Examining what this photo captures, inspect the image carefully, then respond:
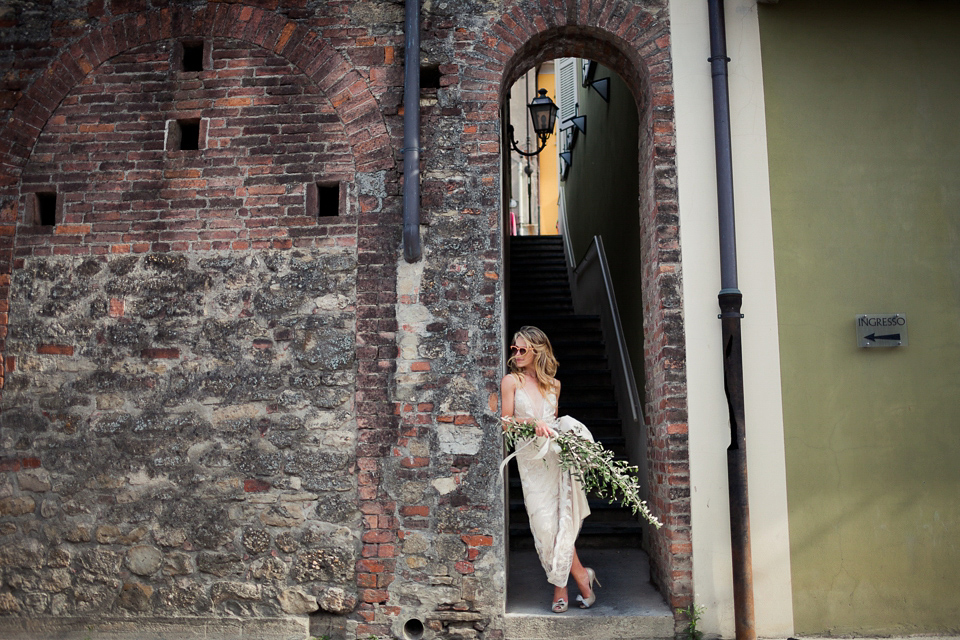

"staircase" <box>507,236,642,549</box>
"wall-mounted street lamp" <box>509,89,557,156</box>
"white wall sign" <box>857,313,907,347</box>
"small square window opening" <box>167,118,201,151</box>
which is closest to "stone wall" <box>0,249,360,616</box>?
"small square window opening" <box>167,118,201,151</box>

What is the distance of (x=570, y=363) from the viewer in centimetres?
792

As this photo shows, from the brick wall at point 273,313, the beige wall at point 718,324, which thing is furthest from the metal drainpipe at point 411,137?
the beige wall at point 718,324

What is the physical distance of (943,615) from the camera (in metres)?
4.12

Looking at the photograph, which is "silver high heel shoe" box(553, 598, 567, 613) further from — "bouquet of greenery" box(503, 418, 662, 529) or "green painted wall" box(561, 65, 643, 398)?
"green painted wall" box(561, 65, 643, 398)

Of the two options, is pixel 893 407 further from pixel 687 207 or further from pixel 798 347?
pixel 687 207

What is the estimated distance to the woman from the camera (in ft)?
13.8

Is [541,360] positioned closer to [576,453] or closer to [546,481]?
[576,453]

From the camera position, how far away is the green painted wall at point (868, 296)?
4152 mm

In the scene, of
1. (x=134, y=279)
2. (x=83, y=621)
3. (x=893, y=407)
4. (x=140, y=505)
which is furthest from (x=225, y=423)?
(x=893, y=407)

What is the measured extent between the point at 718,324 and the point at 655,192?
3.08 feet

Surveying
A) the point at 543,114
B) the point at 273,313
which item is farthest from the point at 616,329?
the point at 273,313

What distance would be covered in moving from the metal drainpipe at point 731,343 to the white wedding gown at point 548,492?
0.87 meters

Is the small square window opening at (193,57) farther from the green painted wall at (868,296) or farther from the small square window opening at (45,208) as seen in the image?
the green painted wall at (868,296)

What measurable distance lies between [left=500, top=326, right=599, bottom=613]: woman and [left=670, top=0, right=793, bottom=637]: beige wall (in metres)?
0.72
